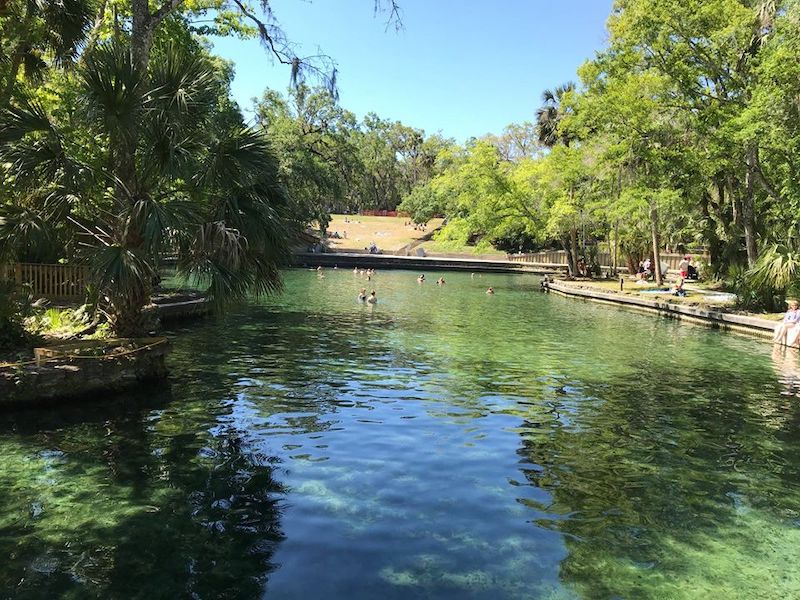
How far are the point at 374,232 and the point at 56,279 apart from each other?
6808cm

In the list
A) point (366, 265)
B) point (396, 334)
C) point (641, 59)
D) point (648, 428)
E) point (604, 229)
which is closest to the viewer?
point (648, 428)

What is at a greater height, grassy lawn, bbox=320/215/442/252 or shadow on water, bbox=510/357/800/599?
grassy lawn, bbox=320/215/442/252

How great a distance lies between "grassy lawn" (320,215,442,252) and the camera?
74.1 m

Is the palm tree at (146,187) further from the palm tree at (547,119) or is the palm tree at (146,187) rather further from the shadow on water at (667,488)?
the palm tree at (547,119)

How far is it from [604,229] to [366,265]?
2186cm

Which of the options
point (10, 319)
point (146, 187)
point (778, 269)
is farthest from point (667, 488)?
point (778, 269)

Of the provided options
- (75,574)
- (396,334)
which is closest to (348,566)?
(75,574)

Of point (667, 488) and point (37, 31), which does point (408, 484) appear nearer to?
point (667, 488)

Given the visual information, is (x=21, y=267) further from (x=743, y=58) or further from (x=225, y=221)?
(x=743, y=58)

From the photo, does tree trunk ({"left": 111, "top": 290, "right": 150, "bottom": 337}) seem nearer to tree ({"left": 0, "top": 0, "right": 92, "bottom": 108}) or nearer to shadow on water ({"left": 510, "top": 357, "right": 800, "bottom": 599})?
tree ({"left": 0, "top": 0, "right": 92, "bottom": 108})

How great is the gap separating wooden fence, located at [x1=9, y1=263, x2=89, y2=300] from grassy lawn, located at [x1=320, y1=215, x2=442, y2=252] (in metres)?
50.4

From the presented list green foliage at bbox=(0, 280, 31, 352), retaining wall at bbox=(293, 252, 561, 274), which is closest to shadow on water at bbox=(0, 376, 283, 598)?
green foliage at bbox=(0, 280, 31, 352)

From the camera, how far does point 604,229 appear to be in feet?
143

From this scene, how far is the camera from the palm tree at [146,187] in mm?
9789
